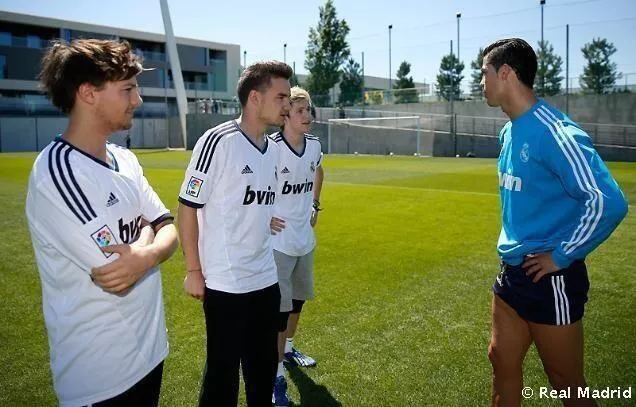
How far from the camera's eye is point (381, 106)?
4891 centimetres

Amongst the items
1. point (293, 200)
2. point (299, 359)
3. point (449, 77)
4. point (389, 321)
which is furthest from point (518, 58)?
point (449, 77)

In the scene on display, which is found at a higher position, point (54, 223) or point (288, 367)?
point (54, 223)

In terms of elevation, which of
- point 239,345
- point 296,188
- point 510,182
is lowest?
point 239,345

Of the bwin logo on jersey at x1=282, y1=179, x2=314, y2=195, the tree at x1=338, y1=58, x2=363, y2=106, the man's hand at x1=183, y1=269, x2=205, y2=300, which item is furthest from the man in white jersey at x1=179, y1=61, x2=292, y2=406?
the tree at x1=338, y1=58, x2=363, y2=106

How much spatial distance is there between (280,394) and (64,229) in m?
2.48

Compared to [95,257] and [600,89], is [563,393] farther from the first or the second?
[600,89]

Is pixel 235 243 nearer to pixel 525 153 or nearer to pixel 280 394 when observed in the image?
pixel 280 394

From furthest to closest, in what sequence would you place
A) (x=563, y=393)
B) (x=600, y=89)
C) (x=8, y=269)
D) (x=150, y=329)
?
(x=600, y=89)
(x=8, y=269)
(x=563, y=393)
(x=150, y=329)

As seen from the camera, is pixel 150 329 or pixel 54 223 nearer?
pixel 54 223

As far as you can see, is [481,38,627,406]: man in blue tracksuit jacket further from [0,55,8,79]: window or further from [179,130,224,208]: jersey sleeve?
[0,55,8,79]: window

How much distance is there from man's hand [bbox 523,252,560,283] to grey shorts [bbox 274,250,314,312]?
2031mm

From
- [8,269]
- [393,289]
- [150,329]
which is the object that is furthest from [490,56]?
[8,269]

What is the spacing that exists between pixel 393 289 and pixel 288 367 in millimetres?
2424

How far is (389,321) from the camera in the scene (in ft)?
18.2
